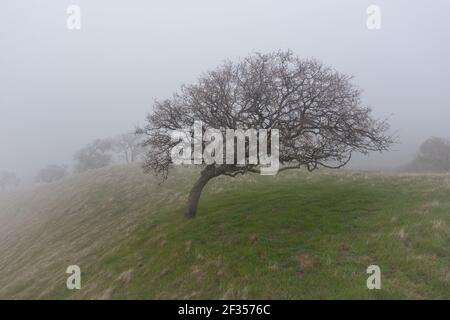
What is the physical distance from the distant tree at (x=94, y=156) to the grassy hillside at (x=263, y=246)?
69.2 meters

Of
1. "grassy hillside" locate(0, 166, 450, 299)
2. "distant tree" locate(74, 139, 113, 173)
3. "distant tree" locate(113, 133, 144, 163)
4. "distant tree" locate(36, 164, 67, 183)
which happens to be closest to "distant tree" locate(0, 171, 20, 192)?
"distant tree" locate(36, 164, 67, 183)

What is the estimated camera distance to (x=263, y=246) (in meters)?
14.5

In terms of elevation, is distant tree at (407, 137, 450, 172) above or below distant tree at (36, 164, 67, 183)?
above

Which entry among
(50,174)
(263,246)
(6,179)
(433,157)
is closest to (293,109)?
(263,246)

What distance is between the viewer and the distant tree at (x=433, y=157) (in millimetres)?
60966

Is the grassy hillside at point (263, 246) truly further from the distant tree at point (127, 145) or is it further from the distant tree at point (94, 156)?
the distant tree at point (127, 145)

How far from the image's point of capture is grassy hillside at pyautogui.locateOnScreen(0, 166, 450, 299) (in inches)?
440

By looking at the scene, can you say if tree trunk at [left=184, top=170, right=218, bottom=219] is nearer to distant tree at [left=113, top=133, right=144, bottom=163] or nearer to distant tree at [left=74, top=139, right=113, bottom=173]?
distant tree at [left=74, top=139, right=113, bottom=173]

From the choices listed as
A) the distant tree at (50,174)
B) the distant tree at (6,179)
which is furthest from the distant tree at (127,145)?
the distant tree at (6,179)

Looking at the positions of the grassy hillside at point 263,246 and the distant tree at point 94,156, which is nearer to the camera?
the grassy hillside at point 263,246

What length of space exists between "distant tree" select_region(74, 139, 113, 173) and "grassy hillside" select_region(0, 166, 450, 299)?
69174mm

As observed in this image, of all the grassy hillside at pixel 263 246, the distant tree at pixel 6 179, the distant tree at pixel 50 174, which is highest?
the grassy hillside at pixel 263 246

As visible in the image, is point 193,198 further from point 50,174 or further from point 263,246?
point 50,174
